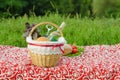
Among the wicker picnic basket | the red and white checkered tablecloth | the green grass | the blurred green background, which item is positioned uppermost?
the blurred green background

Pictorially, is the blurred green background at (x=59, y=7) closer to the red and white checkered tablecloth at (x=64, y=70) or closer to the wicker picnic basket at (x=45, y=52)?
the red and white checkered tablecloth at (x=64, y=70)

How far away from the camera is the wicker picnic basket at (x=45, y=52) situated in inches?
120

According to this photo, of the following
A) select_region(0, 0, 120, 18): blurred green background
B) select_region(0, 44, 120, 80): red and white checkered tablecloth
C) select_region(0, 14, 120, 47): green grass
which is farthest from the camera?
select_region(0, 0, 120, 18): blurred green background

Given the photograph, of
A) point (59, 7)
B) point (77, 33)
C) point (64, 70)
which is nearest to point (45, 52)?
point (64, 70)

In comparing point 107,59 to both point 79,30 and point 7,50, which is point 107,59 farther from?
point 79,30

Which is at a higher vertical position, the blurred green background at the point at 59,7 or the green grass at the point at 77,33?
the blurred green background at the point at 59,7

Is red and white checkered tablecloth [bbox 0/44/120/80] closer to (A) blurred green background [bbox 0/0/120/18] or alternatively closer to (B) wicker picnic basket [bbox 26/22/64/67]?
(B) wicker picnic basket [bbox 26/22/64/67]

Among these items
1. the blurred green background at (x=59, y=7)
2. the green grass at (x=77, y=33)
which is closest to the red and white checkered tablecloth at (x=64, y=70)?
the green grass at (x=77, y=33)

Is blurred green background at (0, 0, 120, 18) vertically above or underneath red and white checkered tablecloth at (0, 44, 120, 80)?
above

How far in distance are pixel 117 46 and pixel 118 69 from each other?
0.76 m

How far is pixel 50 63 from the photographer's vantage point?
3109 mm

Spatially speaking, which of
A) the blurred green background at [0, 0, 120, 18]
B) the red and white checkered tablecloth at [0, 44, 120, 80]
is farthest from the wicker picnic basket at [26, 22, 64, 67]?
the blurred green background at [0, 0, 120, 18]

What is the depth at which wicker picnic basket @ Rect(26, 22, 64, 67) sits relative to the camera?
305 centimetres

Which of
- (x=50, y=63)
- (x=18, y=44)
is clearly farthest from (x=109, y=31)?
(x=50, y=63)
